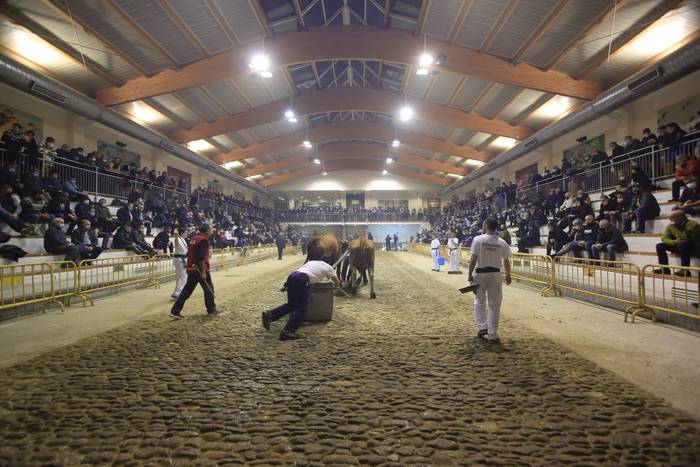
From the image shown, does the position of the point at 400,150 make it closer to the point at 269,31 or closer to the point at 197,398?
the point at 269,31

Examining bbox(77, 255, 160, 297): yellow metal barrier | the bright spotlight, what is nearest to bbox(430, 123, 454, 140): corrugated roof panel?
the bright spotlight

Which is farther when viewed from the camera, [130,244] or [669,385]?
[130,244]

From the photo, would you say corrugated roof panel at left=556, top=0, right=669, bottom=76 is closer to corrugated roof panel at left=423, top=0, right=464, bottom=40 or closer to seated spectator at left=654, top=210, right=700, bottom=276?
corrugated roof panel at left=423, top=0, right=464, bottom=40

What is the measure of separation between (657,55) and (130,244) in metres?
20.2

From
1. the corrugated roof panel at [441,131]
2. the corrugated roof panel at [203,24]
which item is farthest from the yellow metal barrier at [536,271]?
the corrugated roof panel at [441,131]

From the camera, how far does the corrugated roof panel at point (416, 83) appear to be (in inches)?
697

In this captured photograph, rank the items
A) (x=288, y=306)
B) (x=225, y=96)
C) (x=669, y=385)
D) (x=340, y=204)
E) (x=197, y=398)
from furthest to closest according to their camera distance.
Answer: (x=340, y=204) < (x=225, y=96) < (x=288, y=306) < (x=669, y=385) < (x=197, y=398)

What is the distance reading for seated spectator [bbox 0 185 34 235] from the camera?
8.87 m

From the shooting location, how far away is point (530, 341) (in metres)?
4.90

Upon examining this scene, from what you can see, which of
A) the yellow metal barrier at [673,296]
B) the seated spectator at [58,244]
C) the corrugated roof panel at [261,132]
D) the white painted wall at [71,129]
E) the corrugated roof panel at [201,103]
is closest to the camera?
the yellow metal barrier at [673,296]

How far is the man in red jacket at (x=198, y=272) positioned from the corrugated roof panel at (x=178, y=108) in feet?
46.1

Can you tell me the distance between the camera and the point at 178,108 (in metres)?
18.7

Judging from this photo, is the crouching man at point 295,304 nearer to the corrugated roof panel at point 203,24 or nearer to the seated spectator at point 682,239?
the seated spectator at point 682,239

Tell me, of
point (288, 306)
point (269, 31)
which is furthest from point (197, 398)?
point (269, 31)
